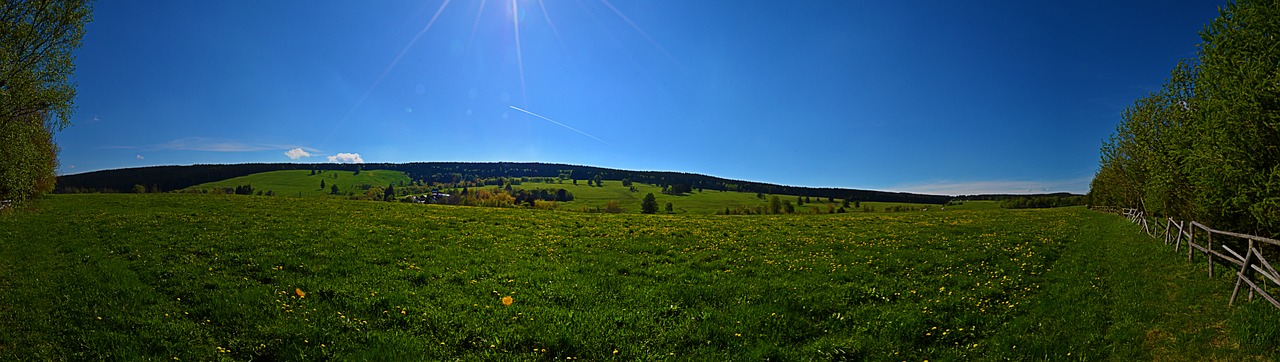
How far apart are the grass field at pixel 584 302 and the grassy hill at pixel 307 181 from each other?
11459 cm

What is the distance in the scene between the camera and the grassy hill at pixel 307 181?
127000 millimetres

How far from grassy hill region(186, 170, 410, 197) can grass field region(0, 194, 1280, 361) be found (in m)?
115

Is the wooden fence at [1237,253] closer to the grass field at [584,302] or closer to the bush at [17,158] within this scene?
the grass field at [584,302]

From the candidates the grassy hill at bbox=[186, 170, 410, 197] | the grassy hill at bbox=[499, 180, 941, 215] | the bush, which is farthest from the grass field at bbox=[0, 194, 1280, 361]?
the grassy hill at bbox=[186, 170, 410, 197]

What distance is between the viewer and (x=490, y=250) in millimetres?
17188

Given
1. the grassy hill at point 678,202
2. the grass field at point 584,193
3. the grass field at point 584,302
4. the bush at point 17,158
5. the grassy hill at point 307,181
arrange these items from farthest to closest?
the grassy hill at point 307,181 < the grassy hill at point 678,202 < the grass field at point 584,193 < the bush at point 17,158 < the grass field at point 584,302

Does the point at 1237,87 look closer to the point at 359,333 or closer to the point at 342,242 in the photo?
the point at 359,333

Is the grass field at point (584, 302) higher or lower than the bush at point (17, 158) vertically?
lower

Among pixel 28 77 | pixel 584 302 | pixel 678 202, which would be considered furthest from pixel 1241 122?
pixel 678 202

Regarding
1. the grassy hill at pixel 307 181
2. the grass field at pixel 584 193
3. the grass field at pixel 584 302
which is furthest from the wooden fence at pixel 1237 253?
the grassy hill at pixel 307 181

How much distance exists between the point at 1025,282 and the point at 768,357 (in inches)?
411

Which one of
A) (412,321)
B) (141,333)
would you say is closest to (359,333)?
(412,321)

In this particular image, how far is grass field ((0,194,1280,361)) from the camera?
Result: 7.59 meters

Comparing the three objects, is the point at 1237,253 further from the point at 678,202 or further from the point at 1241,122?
the point at 678,202
